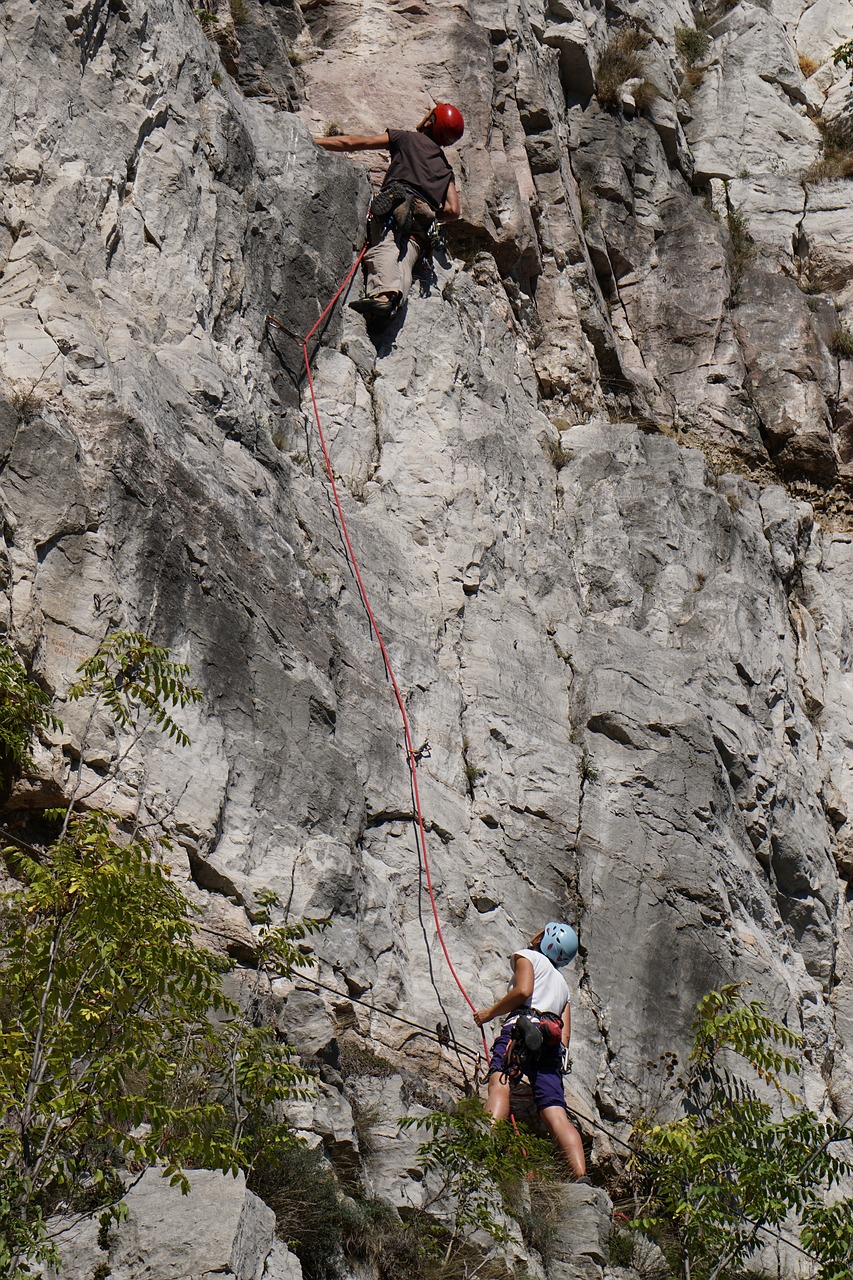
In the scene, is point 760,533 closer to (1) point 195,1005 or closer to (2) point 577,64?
(2) point 577,64

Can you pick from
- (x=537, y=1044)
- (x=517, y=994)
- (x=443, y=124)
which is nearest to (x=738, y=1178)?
(x=537, y=1044)

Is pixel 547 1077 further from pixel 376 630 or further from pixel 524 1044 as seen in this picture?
pixel 376 630

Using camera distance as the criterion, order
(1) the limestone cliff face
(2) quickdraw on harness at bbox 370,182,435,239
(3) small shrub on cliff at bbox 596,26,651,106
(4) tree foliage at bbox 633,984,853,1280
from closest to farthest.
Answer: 1. (4) tree foliage at bbox 633,984,853,1280
2. (1) the limestone cliff face
3. (2) quickdraw on harness at bbox 370,182,435,239
4. (3) small shrub on cliff at bbox 596,26,651,106

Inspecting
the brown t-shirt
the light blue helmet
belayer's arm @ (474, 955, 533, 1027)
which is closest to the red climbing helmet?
the brown t-shirt

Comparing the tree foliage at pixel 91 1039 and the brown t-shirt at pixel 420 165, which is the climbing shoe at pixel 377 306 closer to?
the brown t-shirt at pixel 420 165

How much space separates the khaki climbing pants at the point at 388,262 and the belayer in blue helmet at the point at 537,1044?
241 inches

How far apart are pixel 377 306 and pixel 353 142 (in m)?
2.14

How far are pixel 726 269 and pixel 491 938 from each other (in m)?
9.88

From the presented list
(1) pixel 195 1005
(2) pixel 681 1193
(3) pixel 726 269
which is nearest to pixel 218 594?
(1) pixel 195 1005

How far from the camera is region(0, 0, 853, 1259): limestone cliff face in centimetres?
793

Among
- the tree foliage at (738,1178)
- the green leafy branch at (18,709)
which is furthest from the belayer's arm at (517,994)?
the green leafy branch at (18,709)

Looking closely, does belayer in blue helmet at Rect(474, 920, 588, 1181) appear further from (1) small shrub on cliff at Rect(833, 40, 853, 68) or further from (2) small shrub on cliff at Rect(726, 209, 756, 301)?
(1) small shrub on cliff at Rect(833, 40, 853, 68)

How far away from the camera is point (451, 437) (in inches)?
456

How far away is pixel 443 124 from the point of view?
12.8m
